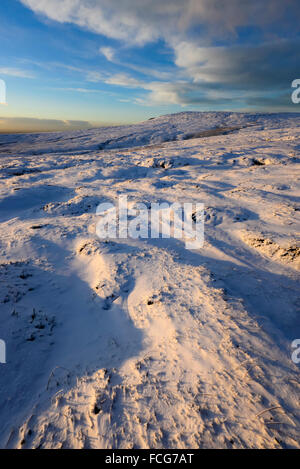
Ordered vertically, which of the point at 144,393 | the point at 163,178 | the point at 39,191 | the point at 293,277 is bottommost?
the point at 144,393

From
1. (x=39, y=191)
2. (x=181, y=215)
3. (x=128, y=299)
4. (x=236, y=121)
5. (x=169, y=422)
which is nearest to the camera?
(x=169, y=422)

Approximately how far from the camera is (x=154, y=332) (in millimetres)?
4500

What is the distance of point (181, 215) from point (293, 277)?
505 cm

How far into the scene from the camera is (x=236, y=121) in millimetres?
50969

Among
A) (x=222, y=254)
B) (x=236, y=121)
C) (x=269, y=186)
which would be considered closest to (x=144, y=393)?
(x=222, y=254)

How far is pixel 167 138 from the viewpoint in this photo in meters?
42.0

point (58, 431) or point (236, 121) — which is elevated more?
point (236, 121)

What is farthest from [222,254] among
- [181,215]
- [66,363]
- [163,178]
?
[163,178]

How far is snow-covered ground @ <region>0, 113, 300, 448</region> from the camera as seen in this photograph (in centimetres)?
289

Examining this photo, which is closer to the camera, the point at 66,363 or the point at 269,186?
the point at 66,363

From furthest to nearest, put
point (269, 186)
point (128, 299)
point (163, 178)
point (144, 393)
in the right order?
1. point (163, 178)
2. point (269, 186)
3. point (128, 299)
4. point (144, 393)

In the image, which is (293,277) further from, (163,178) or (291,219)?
(163,178)

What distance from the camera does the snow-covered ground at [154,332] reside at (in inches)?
114
